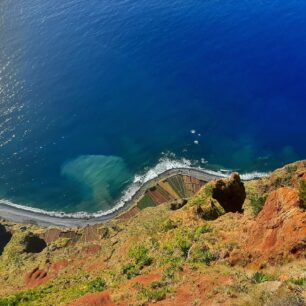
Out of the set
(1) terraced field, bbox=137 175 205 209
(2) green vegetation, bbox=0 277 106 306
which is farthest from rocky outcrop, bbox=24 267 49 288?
(1) terraced field, bbox=137 175 205 209

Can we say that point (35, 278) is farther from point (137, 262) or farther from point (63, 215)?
point (63, 215)

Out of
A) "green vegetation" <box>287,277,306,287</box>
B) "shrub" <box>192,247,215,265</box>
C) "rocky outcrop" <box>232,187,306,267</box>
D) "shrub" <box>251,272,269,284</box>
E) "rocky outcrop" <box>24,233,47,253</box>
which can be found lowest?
"rocky outcrop" <box>24,233,47,253</box>

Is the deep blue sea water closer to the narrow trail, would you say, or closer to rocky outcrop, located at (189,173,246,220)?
the narrow trail

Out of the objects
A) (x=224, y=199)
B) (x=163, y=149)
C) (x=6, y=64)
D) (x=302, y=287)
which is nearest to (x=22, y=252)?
(x=224, y=199)

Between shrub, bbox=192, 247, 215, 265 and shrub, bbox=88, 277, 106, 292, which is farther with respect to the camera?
shrub, bbox=88, 277, 106, 292

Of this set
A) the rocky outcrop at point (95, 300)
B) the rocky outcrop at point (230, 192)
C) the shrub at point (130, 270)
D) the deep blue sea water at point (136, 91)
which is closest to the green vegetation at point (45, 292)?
the shrub at point (130, 270)

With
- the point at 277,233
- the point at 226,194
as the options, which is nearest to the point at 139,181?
the point at 226,194

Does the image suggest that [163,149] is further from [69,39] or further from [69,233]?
[69,39]
